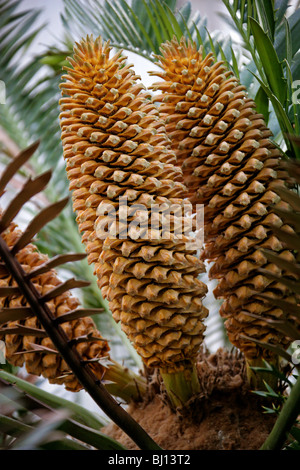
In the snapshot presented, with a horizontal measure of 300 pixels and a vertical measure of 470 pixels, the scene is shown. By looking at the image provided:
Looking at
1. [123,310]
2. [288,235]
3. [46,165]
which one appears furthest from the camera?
[46,165]

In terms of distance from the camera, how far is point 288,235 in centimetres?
24

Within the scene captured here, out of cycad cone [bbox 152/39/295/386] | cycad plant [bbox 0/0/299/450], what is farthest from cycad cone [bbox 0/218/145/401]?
cycad cone [bbox 152/39/295/386]

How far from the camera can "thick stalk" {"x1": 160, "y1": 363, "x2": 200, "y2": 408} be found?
40 cm

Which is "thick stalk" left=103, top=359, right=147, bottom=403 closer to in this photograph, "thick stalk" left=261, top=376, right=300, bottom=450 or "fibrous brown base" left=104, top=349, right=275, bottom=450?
"fibrous brown base" left=104, top=349, right=275, bottom=450

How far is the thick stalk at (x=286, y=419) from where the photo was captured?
10.4 inches

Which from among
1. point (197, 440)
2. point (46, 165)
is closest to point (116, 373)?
point (197, 440)

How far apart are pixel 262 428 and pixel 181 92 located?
10.8 inches

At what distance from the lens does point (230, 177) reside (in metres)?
0.38

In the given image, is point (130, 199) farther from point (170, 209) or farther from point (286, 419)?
point (286, 419)

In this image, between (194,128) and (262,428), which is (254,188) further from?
(262,428)

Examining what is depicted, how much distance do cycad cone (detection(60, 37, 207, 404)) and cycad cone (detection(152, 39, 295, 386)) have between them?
0.08 ft

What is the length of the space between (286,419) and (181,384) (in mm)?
137

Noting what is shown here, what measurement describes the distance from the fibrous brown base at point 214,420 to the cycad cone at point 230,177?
37 millimetres

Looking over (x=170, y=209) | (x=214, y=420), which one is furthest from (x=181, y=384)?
(x=170, y=209)
